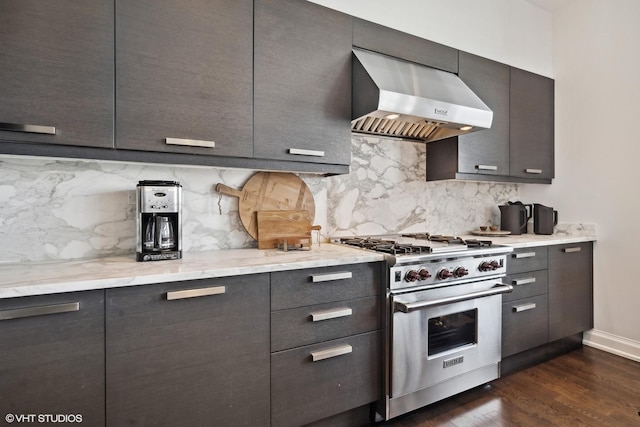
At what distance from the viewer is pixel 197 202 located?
193 cm

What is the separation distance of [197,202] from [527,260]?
2.26 m

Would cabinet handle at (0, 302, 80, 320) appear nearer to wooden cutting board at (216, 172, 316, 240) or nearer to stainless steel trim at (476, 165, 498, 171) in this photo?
wooden cutting board at (216, 172, 316, 240)

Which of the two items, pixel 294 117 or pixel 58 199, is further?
pixel 294 117

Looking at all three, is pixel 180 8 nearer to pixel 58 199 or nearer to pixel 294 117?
pixel 294 117

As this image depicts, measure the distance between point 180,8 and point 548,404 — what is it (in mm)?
2874

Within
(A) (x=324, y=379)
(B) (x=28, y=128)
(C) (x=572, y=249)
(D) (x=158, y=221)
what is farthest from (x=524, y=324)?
(B) (x=28, y=128)

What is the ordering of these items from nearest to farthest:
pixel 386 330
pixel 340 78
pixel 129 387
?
1. pixel 129 387
2. pixel 386 330
3. pixel 340 78

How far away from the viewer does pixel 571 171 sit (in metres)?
2.95

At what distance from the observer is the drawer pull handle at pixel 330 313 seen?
1.56 metres

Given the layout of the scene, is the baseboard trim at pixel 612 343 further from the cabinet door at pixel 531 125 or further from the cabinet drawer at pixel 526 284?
the cabinet door at pixel 531 125

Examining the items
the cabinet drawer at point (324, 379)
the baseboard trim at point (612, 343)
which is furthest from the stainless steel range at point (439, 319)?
the baseboard trim at point (612, 343)

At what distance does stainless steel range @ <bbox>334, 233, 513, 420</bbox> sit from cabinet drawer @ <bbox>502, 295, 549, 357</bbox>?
6.9 inches

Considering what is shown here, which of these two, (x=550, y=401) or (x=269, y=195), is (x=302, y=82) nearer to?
(x=269, y=195)

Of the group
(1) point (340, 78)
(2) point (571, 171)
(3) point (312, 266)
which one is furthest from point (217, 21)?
(2) point (571, 171)
